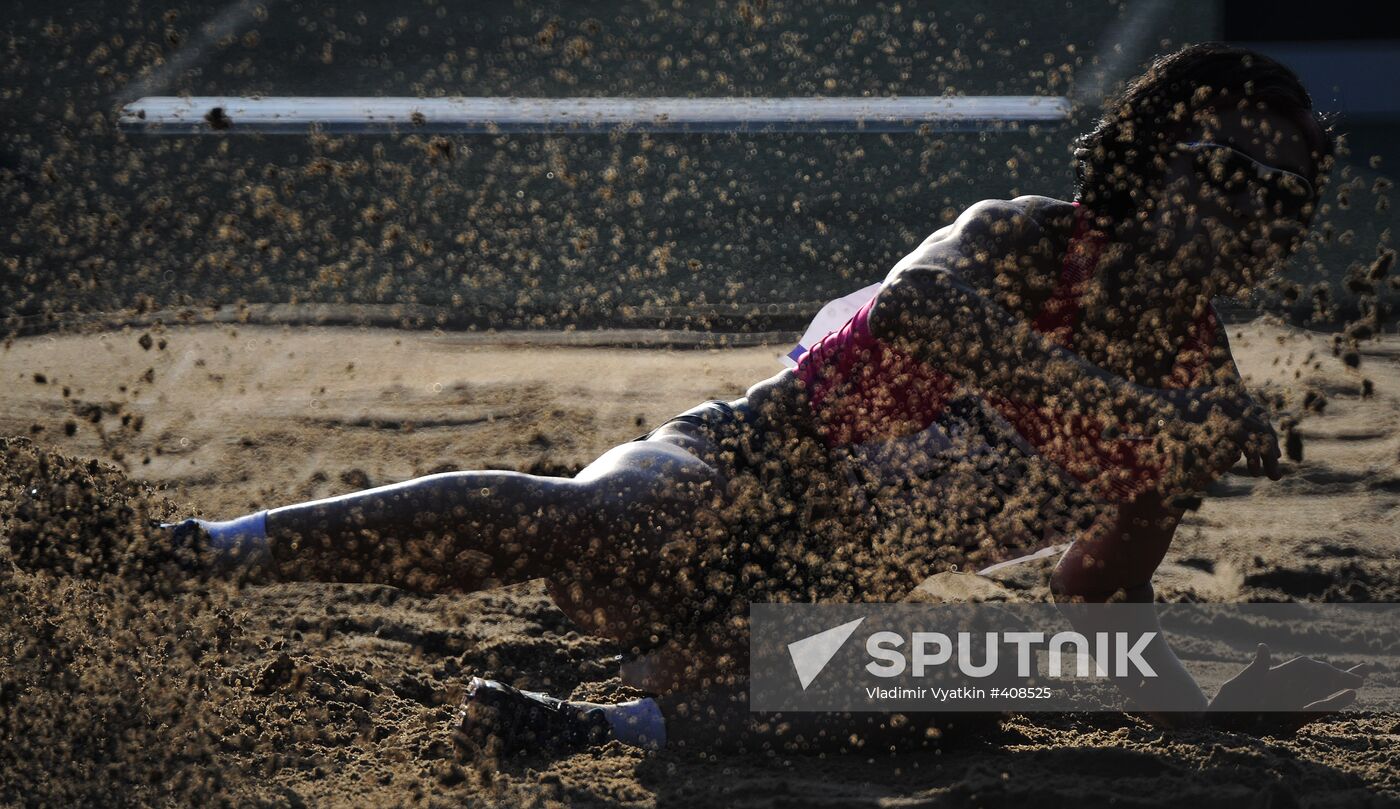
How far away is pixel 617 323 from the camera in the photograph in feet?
16.4

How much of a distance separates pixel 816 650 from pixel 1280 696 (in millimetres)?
882

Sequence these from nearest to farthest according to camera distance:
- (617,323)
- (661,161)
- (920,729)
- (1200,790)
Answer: (1200,790), (920,729), (617,323), (661,161)

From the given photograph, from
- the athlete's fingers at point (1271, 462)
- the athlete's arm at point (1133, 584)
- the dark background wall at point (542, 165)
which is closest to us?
the athlete's fingers at point (1271, 462)

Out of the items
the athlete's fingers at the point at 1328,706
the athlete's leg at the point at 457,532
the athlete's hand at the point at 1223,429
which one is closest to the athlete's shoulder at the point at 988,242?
the athlete's hand at the point at 1223,429

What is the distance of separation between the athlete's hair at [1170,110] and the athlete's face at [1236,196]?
3 centimetres

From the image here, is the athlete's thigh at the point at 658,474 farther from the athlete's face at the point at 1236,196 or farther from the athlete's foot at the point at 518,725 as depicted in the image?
the athlete's face at the point at 1236,196

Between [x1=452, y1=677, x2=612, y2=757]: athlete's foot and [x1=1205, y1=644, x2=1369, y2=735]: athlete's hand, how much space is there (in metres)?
1.17

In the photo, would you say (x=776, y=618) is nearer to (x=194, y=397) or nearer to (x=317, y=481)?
(x=317, y=481)

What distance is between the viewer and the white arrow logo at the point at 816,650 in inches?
111

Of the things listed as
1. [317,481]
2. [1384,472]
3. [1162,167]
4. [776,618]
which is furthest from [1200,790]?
[317,481]

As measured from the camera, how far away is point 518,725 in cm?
269

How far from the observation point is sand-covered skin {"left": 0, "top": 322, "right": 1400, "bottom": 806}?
258cm

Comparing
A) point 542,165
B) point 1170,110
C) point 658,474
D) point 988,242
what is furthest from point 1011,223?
point 542,165

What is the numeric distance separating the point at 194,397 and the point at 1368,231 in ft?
13.9
